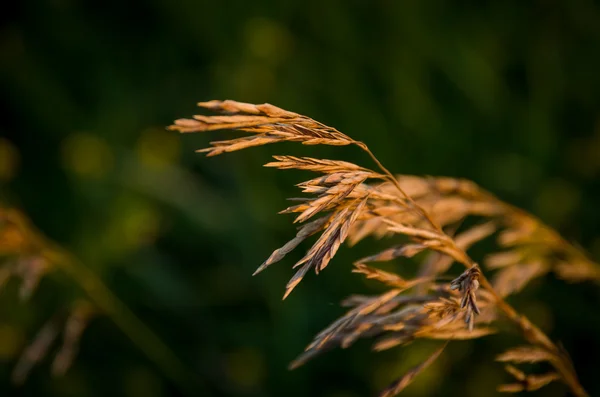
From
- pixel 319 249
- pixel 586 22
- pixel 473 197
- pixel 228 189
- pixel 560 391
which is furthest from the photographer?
pixel 228 189

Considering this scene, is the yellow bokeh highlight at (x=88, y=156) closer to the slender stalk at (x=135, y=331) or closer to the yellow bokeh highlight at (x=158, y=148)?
the yellow bokeh highlight at (x=158, y=148)

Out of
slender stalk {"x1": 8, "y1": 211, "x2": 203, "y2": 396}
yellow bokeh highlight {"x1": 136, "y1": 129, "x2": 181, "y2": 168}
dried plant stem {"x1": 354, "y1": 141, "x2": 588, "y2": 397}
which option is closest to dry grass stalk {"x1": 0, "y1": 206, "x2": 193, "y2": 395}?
slender stalk {"x1": 8, "y1": 211, "x2": 203, "y2": 396}

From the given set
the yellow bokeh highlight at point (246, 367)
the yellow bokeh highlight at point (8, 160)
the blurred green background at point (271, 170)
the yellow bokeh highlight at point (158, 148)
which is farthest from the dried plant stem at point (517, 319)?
the yellow bokeh highlight at point (8, 160)

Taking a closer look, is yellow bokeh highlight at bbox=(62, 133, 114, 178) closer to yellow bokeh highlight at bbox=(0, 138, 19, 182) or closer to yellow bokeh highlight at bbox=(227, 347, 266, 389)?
yellow bokeh highlight at bbox=(0, 138, 19, 182)

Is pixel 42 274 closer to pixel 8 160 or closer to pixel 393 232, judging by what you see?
pixel 393 232

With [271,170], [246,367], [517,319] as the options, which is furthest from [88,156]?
[517,319]

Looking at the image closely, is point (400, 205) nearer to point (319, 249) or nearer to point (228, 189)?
point (319, 249)

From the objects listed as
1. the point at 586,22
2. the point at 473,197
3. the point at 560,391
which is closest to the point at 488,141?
the point at 586,22
